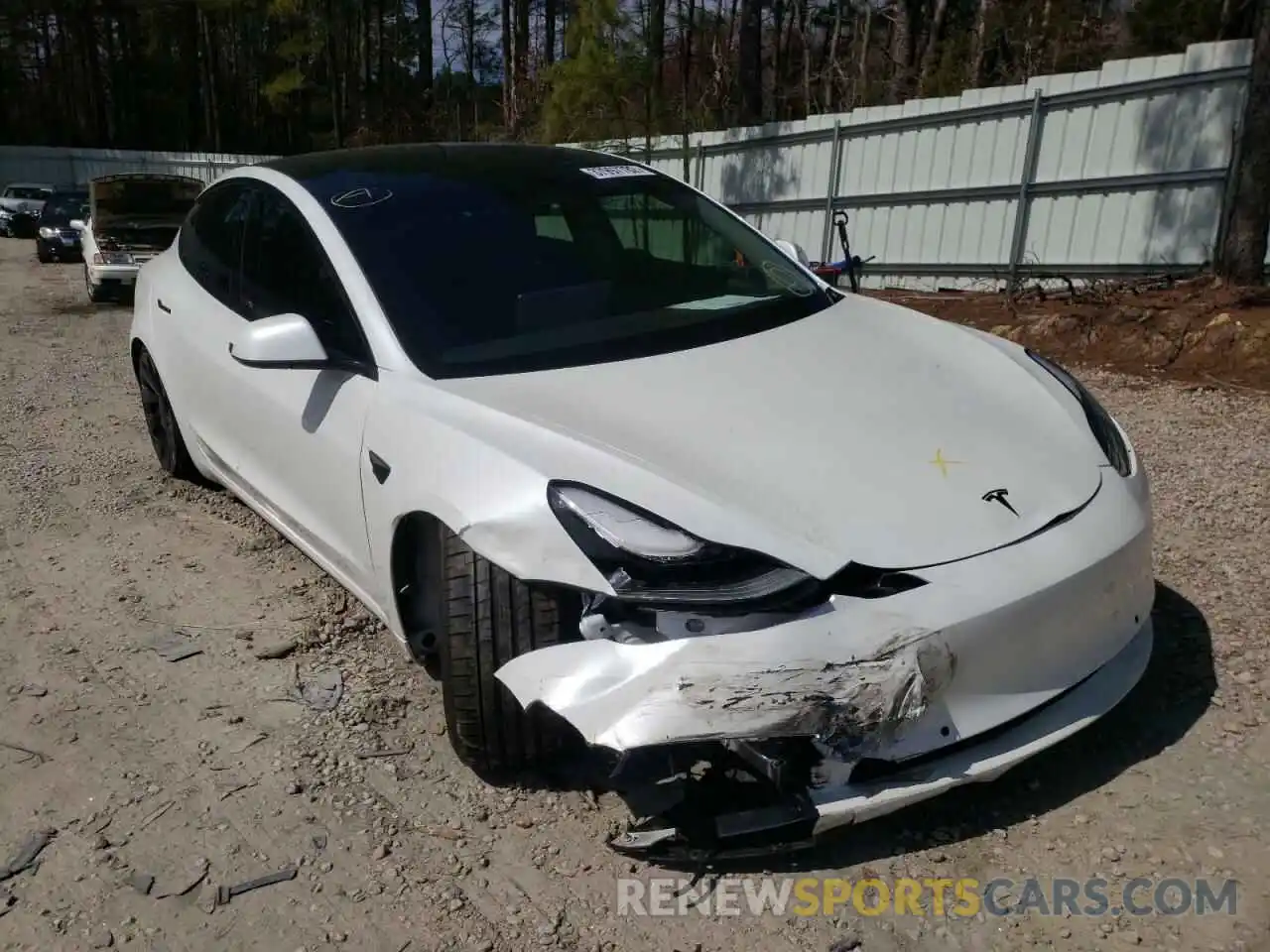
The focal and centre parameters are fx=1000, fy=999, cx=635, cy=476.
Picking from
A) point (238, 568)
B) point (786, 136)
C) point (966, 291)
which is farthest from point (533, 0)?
point (238, 568)

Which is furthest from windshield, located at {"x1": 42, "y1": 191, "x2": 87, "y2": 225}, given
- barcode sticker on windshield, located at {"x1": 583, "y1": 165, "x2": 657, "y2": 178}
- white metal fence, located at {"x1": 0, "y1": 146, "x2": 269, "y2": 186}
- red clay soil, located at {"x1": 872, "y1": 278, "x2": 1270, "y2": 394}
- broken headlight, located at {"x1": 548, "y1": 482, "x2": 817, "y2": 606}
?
broken headlight, located at {"x1": 548, "y1": 482, "x2": 817, "y2": 606}

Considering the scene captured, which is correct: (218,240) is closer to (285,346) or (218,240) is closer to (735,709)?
(285,346)

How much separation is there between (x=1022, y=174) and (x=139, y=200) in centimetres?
1123

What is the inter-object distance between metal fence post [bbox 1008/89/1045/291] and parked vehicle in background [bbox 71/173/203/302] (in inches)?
362

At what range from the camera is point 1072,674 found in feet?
7.50

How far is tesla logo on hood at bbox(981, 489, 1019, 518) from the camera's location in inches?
90.5

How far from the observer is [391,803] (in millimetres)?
2562

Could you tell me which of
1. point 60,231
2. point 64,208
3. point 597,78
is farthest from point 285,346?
point 64,208

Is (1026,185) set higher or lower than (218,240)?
higher

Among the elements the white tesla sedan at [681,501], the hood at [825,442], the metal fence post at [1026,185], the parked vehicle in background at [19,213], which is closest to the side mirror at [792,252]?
the white tesla sedan at [681,501]

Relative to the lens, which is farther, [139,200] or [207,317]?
[139,200]

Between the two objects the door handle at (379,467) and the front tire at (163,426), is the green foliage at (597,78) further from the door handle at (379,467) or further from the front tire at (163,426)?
the door handle at (379,467)

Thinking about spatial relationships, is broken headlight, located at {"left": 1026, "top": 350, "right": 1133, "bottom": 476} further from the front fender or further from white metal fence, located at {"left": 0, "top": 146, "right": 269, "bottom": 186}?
white metal fence, located at {"left": 0, "top": 146, "right": 269, "bottom": 186}

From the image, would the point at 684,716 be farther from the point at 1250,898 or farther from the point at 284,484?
the point at 284,484
